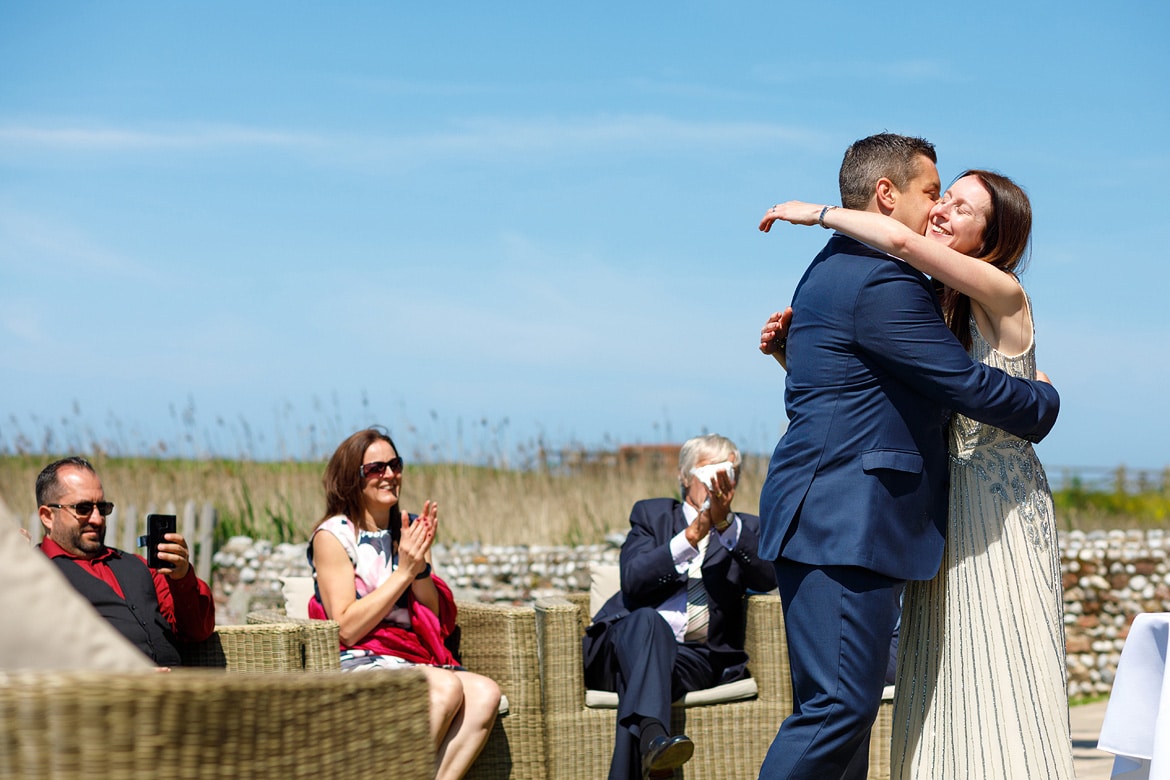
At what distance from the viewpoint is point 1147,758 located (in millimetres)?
3006

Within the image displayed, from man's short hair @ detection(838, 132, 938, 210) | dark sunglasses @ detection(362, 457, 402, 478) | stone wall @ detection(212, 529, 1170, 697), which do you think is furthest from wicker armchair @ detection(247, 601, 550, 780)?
stone wall @ detection(212, 529, 1170, 697)

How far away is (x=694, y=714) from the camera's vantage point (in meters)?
4.16

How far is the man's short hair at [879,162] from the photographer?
294 cm

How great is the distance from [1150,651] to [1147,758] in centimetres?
27

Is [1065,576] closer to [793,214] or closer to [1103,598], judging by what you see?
[1103,598]

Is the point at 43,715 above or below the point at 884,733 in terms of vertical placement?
above

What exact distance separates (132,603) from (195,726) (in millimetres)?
2478

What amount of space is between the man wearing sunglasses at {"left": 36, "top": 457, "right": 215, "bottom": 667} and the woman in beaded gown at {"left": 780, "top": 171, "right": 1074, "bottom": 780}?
2159mm

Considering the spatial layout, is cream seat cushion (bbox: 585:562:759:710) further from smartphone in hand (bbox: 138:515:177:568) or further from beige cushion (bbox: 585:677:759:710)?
smartphone in hand (bbox: 138:515:177:568)

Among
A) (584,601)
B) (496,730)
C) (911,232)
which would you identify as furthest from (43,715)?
(584,601)

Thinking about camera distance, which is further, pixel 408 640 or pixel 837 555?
pixel 408 640

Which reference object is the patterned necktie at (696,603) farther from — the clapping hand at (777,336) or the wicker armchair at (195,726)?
the wicker armchair at (195,726)

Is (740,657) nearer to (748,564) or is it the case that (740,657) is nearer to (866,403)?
(748,564)

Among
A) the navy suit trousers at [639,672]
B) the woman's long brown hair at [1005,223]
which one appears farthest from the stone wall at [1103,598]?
the woman's long brown hair at [1005,223]
